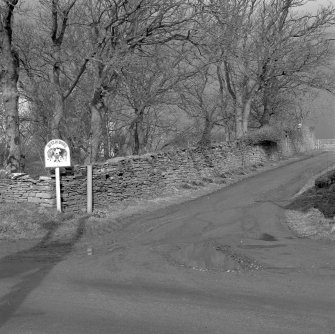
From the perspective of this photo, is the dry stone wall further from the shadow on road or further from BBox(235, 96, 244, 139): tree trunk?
BBox(235, 96, 244, 139): tree trunk

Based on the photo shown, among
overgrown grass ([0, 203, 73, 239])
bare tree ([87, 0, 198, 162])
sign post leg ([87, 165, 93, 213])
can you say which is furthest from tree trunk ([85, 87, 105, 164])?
overgrown grass ([0, 203, 73, 239])

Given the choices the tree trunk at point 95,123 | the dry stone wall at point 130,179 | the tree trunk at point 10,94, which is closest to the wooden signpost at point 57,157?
the dry stone wall at point 130,179

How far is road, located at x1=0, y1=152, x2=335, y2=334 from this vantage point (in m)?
5.36

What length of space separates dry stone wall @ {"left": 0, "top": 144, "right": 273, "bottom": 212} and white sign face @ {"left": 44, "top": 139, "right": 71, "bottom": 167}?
0.61m

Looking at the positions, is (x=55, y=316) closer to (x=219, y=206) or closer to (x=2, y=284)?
(x=2, y=284)

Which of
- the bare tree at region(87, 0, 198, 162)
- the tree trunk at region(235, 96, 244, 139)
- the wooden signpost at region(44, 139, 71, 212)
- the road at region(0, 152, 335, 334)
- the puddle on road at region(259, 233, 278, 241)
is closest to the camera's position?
the road at region(0, 152, 335, 334)

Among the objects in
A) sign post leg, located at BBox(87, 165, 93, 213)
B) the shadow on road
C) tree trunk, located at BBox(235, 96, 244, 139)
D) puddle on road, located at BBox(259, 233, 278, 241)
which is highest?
tree trunk, located at BBox(235, 96, 244, 139)

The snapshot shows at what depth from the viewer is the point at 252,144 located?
108 ft

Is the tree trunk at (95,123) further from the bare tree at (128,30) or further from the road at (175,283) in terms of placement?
the road at (175,283)

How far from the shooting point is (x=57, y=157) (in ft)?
47.8

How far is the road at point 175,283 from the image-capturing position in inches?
211

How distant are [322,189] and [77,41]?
16995mm

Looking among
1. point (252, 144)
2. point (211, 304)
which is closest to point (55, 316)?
point (211, 304)

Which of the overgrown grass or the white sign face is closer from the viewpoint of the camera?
the overgrown grass
